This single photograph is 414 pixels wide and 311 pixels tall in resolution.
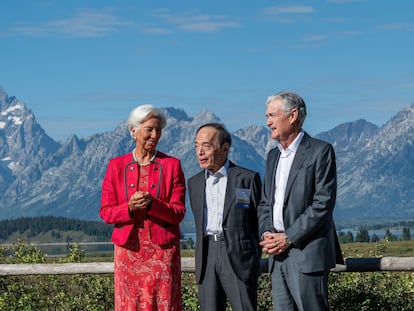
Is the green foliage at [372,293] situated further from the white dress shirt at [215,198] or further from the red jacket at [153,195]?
the red jacket at [153,195]

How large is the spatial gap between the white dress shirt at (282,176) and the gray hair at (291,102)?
19cm

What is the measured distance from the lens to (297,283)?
19.3ft

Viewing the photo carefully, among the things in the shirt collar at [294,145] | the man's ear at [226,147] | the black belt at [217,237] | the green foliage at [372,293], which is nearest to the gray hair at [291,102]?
the shirt collar at [294,145]

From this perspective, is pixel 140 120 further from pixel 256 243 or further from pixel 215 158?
pixel 256 243

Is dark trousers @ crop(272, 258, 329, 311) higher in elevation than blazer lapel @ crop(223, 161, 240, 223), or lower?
lower

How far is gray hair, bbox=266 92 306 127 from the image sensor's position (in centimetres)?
594

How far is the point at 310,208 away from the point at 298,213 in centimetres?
11

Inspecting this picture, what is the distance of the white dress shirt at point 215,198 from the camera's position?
621 cm

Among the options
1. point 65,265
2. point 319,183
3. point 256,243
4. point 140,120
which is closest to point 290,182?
point 319,183

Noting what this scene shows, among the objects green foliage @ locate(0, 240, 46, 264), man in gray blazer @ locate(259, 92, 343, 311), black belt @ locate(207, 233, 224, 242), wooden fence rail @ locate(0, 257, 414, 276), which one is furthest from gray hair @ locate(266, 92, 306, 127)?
green foliage @ locate(0, 240, 46, 264)

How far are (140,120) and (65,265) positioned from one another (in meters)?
3.32

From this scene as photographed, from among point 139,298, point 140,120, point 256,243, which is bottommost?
point 139,298

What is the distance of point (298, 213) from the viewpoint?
19.4ft

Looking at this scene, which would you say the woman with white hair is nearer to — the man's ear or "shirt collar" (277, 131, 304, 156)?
the man's ear
